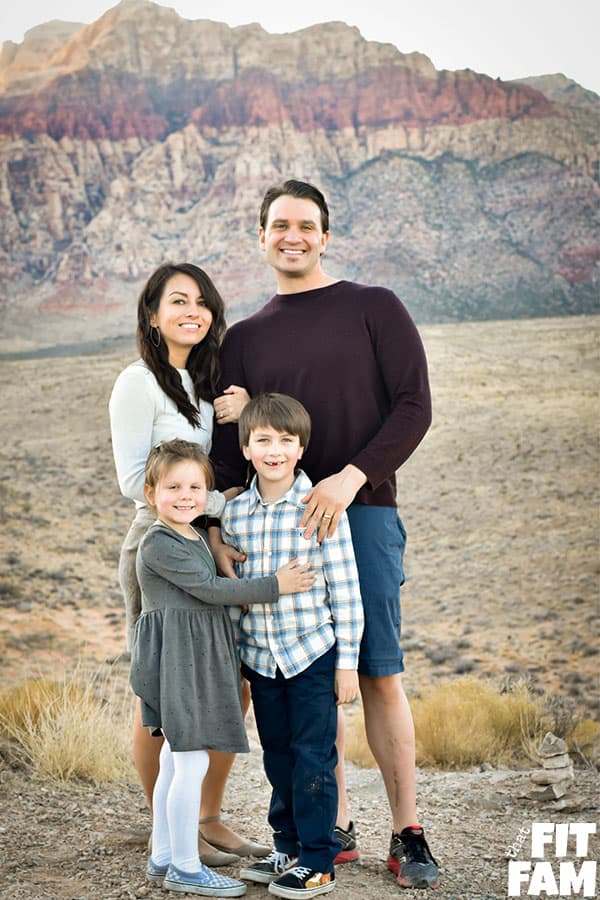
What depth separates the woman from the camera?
10.7 ft

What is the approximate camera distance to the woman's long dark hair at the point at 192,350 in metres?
3.35

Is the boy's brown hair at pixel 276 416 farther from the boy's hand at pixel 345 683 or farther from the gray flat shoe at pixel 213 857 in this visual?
the gray flat shoe at pixel 213 857

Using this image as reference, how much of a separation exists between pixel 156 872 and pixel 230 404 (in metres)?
1.51

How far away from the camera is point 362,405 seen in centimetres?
331

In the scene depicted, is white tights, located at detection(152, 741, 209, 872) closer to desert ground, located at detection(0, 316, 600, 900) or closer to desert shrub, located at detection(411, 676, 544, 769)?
desert ground, located at detection(0, 316, 600, 900)

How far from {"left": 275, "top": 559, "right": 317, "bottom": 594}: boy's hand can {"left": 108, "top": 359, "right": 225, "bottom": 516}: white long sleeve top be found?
0.36m

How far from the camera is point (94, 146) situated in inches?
1190

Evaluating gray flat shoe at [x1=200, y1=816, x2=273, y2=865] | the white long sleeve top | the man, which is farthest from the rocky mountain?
gray flat shoe at [x1=200, y1=816, x2=273, y2=865]

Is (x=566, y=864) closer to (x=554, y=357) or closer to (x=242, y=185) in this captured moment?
(x=554, y=357)

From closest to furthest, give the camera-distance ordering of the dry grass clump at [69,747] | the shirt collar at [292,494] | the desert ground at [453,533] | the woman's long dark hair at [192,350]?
the shirt collar at [292,494], the woman's long dark hair at [192,350], the dry grass clump at [69,747], the desert ground at [453,533]

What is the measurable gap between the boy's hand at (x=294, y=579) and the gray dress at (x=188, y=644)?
24 millimetres

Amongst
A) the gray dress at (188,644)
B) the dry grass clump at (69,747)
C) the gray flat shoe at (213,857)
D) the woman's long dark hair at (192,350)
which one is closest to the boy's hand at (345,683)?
the gray dress at (188,644)

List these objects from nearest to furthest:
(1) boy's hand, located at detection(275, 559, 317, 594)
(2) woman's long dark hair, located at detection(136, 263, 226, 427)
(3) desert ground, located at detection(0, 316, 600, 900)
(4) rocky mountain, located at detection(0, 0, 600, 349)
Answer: (1) boy's hand, located at detection(275, 559, 317, 594), (2) woman's long dark hair, located at detection(136, 263, 226, 427), (3) desert ground, located at detection(0, 316, 600, 900), (4) rocky mountain, located at detection(0, 0, 600, 349)

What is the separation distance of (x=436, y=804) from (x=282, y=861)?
1.99m
